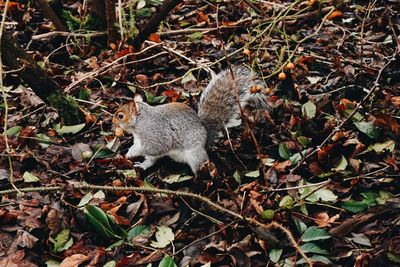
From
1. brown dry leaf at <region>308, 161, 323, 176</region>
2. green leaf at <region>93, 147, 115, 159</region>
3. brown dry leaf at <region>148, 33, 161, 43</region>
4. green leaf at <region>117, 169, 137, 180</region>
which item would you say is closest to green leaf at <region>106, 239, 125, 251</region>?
green leaf at <region>117, 169, 137, 180</region>

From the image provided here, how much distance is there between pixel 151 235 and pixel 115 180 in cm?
53

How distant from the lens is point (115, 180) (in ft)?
11.3

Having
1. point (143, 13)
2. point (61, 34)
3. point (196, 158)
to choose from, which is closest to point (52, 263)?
point (196, 158)

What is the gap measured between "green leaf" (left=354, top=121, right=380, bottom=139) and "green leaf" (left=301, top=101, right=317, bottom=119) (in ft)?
1.13

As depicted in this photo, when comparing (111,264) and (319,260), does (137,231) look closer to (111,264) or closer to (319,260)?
(111,264)

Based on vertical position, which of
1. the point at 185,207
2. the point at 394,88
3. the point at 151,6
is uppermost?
the point at 151,6

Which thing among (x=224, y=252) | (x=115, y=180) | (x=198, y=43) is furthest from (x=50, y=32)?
(x=224, y=252)

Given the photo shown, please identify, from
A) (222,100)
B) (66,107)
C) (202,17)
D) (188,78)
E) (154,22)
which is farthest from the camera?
(202,17)

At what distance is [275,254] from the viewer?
112 inches

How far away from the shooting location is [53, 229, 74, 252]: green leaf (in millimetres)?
3020

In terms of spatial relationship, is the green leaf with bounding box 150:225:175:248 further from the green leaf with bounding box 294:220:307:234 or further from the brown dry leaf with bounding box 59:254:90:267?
the green leaf with bounding box 294:220:307:234

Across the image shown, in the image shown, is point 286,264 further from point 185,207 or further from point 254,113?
point 254,113

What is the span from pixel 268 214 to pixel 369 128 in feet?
3.19

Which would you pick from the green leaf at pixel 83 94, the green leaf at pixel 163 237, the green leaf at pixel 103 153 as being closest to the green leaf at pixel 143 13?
the green leaf at pixel 83 94
